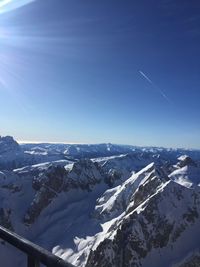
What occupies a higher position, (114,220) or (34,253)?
(34,253)

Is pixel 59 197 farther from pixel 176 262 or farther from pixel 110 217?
pixel 176 262

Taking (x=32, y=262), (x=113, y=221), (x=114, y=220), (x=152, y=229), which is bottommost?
(x=113, y=221)

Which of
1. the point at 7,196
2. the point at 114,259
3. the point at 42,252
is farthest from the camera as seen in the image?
the point at 7,196

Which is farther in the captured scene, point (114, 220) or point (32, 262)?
point (114, 220)

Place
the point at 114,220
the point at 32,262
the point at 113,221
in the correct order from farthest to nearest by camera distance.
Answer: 1. the point at 114,220
2. the point at 113,221
3. the point at 32,262

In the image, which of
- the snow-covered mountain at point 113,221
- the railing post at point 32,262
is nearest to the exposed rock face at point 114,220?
the snow-covered mountain at point 113,221

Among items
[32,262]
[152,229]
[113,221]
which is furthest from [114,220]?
[32,262]

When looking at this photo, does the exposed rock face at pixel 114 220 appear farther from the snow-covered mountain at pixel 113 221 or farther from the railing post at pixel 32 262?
the railing post at pixel 32 262

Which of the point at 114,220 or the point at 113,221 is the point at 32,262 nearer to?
the point at 113,221

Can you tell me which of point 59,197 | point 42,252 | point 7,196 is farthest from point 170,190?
point 42,252
